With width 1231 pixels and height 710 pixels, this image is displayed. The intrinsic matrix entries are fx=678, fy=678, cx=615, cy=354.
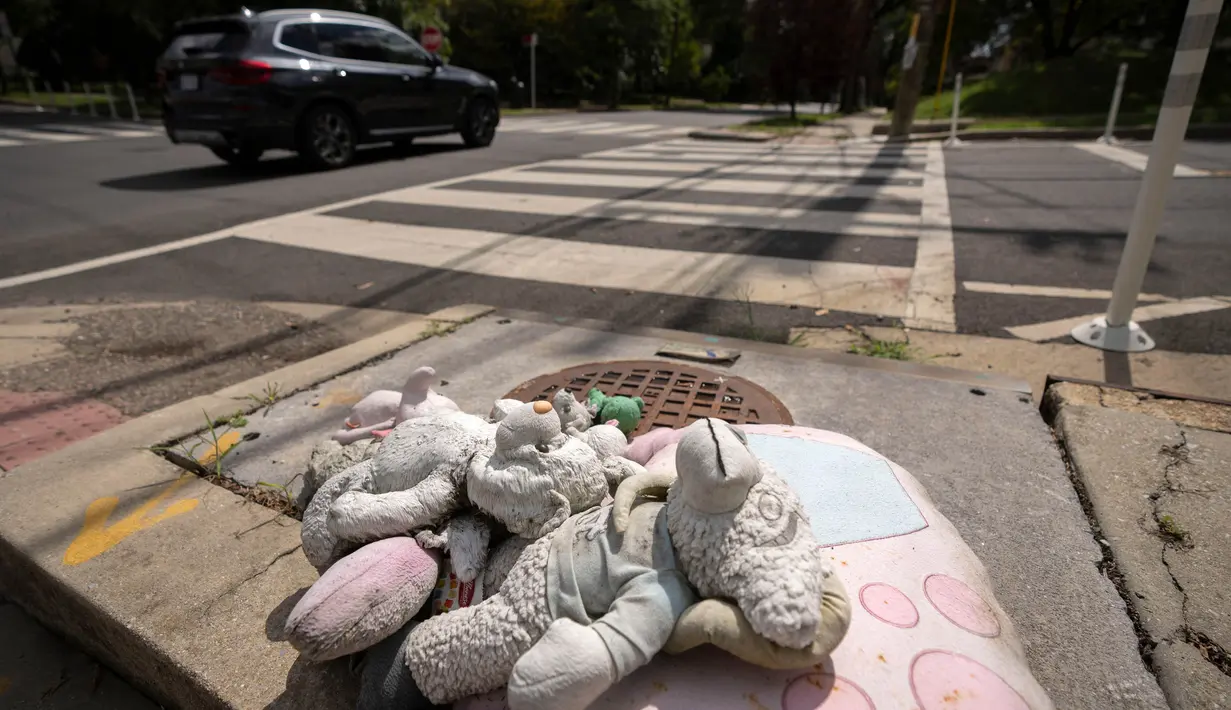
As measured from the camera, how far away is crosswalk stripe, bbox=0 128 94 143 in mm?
12900

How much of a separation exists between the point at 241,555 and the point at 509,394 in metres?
1.05

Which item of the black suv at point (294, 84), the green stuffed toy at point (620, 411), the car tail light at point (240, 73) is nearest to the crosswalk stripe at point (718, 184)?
the black suv at point (294, 84)

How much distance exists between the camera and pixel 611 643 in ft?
3.54

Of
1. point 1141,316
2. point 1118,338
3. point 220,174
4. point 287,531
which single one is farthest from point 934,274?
point 220,174

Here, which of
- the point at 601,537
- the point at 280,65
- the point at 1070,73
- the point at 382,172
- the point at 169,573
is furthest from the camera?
the point at 1070,73

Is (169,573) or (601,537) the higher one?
(601,537)

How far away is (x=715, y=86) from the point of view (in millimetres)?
37406

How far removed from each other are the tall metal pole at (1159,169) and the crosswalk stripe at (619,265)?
1.07m

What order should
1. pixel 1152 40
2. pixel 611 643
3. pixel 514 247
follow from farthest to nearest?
pixel 1152 40, pixel 514 247, pixel 611 643

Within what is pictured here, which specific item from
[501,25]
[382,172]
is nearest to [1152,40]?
[501,25]

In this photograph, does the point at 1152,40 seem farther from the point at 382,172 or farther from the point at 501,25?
the point at 382,172

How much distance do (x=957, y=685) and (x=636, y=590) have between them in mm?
568

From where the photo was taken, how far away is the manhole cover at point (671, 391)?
2395mm

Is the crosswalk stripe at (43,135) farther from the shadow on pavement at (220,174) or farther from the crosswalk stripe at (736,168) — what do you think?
the crosswalk stripe at (736,168)
